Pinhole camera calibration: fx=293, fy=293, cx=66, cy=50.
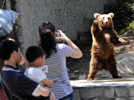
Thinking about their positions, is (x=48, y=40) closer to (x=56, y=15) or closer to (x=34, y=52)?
(x=34, y=52)

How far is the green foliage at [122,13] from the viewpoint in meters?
11.7

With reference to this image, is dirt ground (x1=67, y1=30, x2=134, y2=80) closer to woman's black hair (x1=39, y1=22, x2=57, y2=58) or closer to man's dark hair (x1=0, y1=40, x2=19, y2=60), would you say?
woman's black hair (x1=39, y1=22, x2=57, y2=58)

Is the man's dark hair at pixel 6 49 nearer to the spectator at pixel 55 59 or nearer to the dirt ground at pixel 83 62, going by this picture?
the spectator at pixel 55 59

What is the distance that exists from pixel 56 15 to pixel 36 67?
23.2 feet

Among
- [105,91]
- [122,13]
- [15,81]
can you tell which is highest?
[15,81]

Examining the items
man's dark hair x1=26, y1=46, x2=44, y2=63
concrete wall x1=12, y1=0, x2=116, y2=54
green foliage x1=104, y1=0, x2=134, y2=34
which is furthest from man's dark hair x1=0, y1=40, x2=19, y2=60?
green foliage x1=104, y1=0, x2=134, y2=34

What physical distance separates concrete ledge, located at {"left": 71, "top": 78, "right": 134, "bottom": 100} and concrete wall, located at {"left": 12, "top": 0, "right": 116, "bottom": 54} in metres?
3.66

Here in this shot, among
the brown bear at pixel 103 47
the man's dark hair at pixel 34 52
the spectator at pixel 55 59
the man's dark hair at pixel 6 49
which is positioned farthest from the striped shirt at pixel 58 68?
the brown bear at pixel 103 47

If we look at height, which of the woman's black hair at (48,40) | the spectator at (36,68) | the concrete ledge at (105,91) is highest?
the woman's black hair at (48,40)

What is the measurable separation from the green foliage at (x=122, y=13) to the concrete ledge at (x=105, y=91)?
23.5ft

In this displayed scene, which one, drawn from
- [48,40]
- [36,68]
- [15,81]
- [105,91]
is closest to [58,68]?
[48,40]

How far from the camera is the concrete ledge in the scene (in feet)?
13.8

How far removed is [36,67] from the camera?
3.09 m

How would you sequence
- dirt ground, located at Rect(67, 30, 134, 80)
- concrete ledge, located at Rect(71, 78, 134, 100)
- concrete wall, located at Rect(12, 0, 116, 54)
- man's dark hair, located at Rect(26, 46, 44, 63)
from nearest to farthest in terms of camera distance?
man's dark hair, located at Rect(26, 46, 44, 63), concrete ledge, located at Rect(71, 78, 134, 100), concrete wall, located at Rect(12, 0, 116, 54), dirt ground, located at Rect(67, 30, 134, 80)
